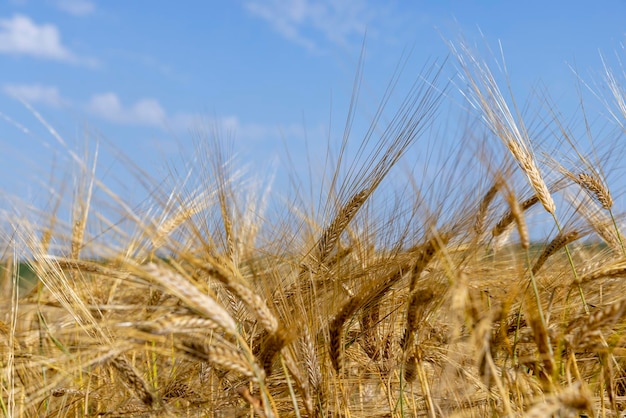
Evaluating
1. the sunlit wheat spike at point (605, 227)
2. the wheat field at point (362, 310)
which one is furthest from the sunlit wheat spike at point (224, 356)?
the sunlit wheat spike at point (605, 227)

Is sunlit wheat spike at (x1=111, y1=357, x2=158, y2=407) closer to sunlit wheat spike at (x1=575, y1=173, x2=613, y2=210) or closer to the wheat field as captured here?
the wheat field

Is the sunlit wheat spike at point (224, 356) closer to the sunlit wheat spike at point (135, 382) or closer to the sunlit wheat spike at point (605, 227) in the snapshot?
the sunlit wheat spike at point (135, 382)

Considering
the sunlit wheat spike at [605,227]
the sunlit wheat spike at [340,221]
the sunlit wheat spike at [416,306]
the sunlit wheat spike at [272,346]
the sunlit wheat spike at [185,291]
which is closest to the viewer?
the sunlit wheat spike at [185,291]

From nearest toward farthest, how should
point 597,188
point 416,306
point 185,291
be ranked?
1. point 185,291
2. point 416,306
3. point 597,188

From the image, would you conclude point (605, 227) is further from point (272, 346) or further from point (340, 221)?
point (272, 346)

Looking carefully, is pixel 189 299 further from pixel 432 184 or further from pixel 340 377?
pixel 432 184

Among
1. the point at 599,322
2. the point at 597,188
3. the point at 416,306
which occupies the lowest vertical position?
the point at 599,322

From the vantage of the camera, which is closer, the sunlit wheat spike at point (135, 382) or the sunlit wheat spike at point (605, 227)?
the sunlit wheat spike at point (135, 382)

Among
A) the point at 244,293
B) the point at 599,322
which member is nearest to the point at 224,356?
the point at 244,293

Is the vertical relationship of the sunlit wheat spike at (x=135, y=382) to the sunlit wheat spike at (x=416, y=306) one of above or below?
below

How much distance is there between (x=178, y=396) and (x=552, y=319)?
3.18 ft

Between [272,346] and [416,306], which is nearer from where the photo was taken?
[272,346]

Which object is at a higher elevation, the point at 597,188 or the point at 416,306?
the point at 597,188

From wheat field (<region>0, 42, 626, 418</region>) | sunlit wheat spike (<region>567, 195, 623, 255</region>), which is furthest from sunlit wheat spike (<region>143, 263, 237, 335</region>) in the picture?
sunlit wheat spike (<region>567, 195, 623, 255</region>)
